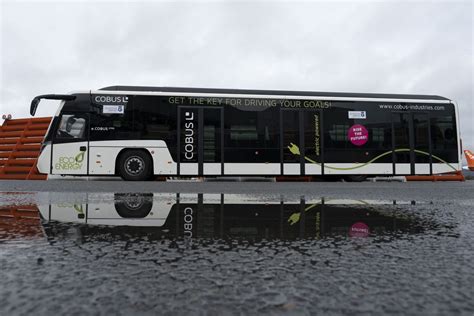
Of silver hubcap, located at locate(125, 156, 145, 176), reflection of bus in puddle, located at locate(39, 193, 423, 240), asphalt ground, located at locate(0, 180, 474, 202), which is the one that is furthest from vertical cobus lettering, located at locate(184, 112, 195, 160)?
reflection of bus in puddle, located at locate(39, 193, 423, 240)

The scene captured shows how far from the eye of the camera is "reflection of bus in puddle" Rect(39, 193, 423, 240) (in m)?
2.21

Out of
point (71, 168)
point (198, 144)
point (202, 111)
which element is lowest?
point (71, 168)

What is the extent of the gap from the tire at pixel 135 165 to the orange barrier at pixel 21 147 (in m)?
4.25

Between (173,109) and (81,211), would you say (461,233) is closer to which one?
(81,211)

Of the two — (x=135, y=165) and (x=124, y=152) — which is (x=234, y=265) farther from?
(x=124, y=152)

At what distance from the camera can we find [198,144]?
10.1 meters

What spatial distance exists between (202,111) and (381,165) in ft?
19.1

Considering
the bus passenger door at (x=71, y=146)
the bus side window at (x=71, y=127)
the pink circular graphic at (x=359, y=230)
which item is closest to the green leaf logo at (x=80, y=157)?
the bus passenger door at (x=71, y=146)

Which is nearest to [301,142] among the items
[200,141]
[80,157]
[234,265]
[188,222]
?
[200,141]

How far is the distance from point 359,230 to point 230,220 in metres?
0.95

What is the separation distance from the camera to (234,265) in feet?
4.89

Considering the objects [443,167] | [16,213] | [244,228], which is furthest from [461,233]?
[443,167]

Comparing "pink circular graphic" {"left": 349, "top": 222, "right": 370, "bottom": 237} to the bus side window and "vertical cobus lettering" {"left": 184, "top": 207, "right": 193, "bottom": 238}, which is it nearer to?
"vertical cobus lettering" {"left": 184, "top": 207, "right": 193, "bottom": 238}

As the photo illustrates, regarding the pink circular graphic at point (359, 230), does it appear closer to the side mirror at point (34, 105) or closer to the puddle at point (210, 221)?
the puddle at point (210, 221)
